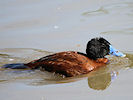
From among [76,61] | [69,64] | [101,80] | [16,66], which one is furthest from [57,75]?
[16,66]

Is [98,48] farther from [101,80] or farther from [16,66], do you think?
[16,66]

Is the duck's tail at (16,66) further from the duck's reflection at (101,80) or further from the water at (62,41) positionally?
the duck's reflection at (101,80)

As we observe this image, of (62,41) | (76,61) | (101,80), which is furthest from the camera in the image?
(62,41)

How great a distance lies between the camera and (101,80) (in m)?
6.91

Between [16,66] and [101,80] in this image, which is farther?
[16,66]

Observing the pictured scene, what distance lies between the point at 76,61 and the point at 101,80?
2.12 ft

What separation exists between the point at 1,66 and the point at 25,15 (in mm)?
2862

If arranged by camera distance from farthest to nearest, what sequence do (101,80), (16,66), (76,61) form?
(16,66)
(76,61)
(101,80)

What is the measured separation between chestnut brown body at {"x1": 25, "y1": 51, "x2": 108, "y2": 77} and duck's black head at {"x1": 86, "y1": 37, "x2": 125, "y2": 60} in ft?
0.54

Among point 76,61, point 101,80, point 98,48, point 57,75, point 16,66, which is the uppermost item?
point 98,48

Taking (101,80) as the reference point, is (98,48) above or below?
above

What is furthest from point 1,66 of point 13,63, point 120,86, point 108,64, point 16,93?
point 120,86

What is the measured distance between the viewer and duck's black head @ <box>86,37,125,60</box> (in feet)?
24.1

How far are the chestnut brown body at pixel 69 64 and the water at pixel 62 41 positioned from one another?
5.3 inches
